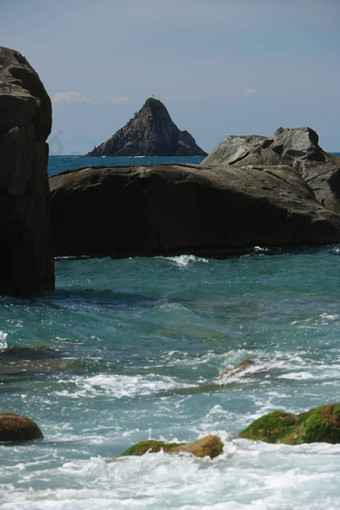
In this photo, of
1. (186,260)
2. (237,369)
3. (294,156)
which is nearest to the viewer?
(237,369)

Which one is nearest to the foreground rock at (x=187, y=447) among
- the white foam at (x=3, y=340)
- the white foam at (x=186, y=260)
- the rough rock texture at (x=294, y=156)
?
the white foam at (x=3, y=340)

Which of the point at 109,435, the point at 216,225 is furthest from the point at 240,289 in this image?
the point at 109,435

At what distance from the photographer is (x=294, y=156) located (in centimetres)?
2233

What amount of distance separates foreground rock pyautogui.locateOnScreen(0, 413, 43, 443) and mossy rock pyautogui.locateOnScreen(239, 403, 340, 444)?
1.51m

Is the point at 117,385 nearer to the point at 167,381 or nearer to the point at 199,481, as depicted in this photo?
the point at 167,381

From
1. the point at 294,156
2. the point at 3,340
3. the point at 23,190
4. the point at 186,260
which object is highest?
the point at 294,156

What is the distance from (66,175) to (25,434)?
1275cm

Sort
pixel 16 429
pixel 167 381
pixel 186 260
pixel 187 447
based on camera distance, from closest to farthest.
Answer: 1. pixel 187 447
2. pixel 16 429
3. pixel 167 381
4. pixel 186 260

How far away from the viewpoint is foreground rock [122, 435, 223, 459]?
A: 5.43m

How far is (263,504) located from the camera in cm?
455

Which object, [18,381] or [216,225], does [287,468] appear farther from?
[216,225]

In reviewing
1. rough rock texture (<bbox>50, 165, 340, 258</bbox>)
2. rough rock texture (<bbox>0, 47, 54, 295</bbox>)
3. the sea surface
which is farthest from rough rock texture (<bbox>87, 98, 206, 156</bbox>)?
rough rock texture (<bbox>0, 47, 54, 295</bbox>)

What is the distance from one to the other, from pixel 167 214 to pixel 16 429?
1158 centimetres

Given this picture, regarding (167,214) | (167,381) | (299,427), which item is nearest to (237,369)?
(167,381)
